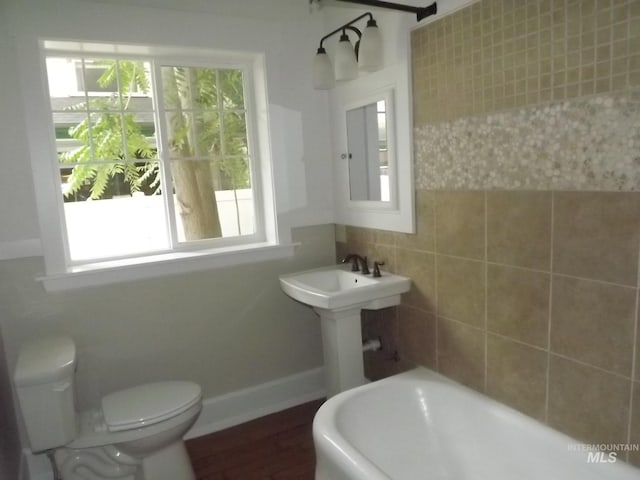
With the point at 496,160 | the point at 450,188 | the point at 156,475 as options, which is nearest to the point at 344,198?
the point at 450,188

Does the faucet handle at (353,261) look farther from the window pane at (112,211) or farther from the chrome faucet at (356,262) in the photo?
the window pane at (112,211)

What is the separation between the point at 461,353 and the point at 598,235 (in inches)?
33.1

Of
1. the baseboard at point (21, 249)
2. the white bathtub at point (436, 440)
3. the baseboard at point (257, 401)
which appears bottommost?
the baseboard at point (257, 401)

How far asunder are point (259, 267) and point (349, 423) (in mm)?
1114

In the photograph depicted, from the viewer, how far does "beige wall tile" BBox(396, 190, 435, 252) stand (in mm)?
2111

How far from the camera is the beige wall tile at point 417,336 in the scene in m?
2.21

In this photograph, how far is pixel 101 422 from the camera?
196cm

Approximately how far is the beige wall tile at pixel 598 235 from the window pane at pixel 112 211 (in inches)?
78.1

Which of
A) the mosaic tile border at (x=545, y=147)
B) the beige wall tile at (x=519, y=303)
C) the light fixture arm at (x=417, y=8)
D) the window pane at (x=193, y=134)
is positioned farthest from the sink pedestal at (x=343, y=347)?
the light fixture arm at (x=417, y=8)

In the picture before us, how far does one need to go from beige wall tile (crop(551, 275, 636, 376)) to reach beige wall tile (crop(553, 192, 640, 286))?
1.7 inches

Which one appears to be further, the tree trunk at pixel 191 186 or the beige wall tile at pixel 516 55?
the tree trunk at pixel 191 186

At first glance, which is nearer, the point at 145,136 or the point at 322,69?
the point at 322,69

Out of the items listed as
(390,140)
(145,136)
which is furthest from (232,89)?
(390,140)

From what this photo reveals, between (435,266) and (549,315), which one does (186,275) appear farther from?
(549,315)
